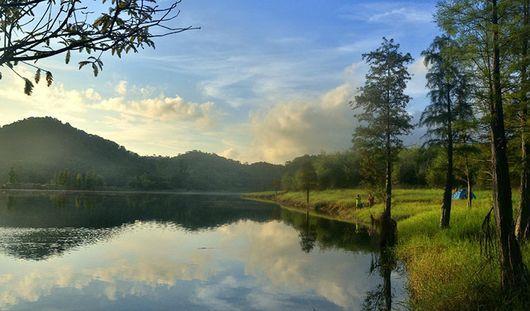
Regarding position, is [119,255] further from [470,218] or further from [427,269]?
[470,218]

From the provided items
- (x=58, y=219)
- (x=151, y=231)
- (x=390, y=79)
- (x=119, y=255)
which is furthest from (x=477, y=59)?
(x=58, y=219)

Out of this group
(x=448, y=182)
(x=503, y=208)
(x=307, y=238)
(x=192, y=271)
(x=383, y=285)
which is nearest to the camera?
(x=503, y=208)

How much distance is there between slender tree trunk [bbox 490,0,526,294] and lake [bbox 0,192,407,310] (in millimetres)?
4273

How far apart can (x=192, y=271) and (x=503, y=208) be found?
58.5 ft

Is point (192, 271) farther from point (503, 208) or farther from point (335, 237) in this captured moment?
point (503, 208)

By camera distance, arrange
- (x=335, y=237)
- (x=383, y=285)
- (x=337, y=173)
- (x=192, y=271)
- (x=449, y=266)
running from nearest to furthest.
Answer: (x=449, y=266) < (x=383, y=285) < (x=192, y=271) < (x=335, y=237) < (x=337, y=173)

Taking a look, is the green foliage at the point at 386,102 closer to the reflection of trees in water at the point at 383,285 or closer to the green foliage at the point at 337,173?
the reflection of trees in water at the point at 383,285

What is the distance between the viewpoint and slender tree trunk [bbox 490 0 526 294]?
11.8 meters

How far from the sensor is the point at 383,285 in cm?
2112

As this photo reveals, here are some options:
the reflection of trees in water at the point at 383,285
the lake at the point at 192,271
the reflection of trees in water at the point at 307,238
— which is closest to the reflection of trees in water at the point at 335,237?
the reflection of trees in water at the point at 307,238

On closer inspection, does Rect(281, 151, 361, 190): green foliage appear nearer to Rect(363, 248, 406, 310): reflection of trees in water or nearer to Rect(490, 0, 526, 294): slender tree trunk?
Rect(363, 248, 406, 310): reflection of trees in water

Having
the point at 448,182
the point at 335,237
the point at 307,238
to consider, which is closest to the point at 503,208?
the point at 448,182

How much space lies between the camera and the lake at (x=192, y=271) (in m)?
18.6

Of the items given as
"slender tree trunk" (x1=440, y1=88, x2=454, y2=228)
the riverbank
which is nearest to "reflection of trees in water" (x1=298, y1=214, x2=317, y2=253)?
the riverbank
